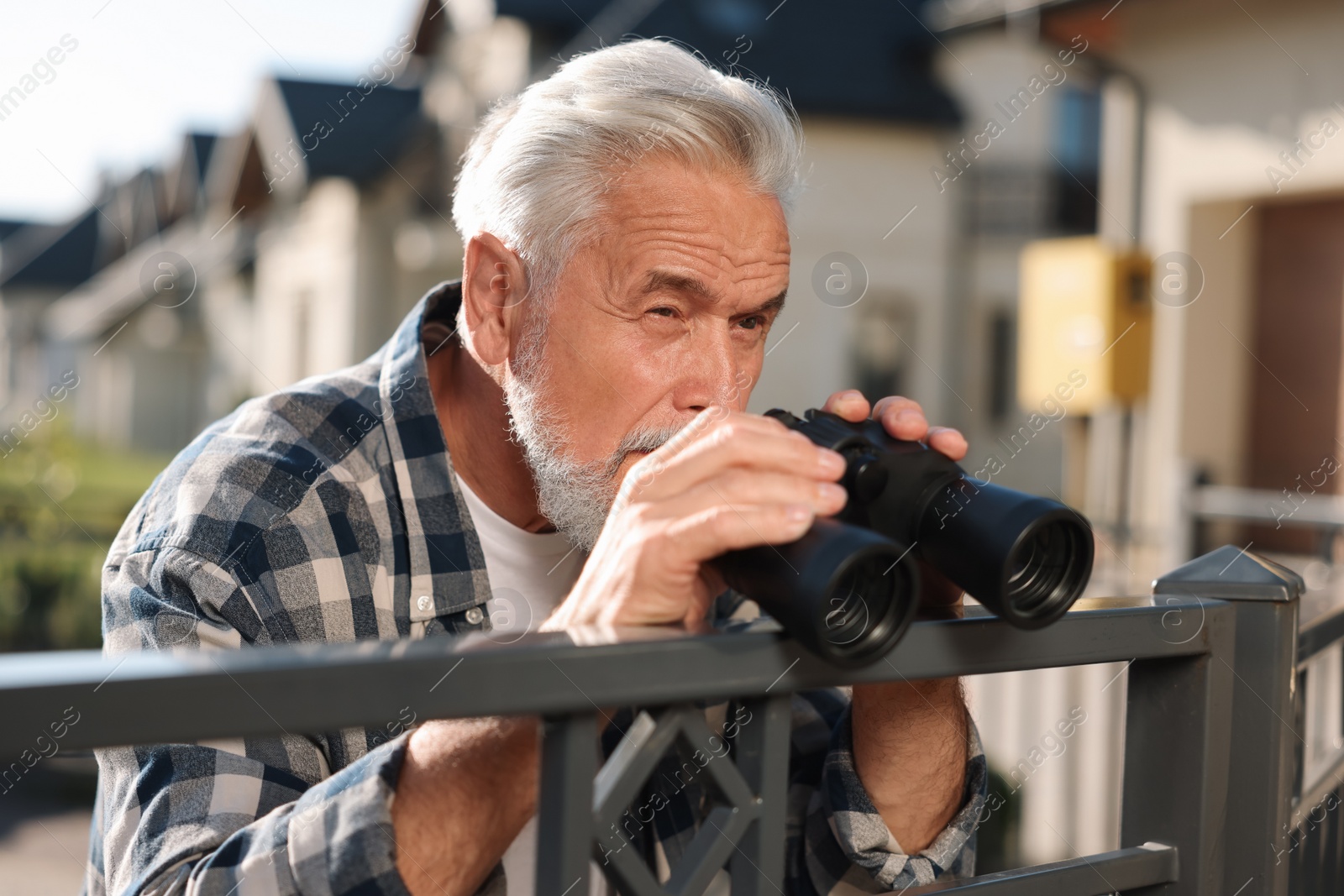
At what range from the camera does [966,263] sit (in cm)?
1284

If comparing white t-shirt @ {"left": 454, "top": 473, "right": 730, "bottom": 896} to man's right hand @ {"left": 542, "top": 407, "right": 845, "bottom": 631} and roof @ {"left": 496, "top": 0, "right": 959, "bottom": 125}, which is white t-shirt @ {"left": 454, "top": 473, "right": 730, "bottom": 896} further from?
roof @ {"left": 496, "top": 0, "right": 959, "bottom": 125}

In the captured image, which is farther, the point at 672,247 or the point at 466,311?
the point at 466,311

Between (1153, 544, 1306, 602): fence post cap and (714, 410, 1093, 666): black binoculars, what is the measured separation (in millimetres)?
262

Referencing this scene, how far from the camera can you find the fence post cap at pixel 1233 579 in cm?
113

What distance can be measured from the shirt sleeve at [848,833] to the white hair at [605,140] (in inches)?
29.2

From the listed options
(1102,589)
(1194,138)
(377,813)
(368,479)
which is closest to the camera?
(377,813)

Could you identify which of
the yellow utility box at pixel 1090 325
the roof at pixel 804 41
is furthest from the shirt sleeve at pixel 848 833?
the roof at pixel 804 41

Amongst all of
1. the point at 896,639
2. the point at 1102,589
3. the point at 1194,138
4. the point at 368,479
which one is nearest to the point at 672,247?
the point at 368,479

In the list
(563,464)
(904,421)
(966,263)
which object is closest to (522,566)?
(563,464)

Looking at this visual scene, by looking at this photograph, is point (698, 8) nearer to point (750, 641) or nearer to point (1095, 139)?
point (1095, 139)

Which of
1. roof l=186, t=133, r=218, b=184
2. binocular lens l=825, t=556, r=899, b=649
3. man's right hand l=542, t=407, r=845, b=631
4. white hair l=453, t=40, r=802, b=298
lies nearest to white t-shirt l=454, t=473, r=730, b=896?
white hair l=453, t=40, r=802, b=298

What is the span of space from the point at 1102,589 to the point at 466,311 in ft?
11.7

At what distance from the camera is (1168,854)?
3.53 feet

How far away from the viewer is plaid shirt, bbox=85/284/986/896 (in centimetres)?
97
